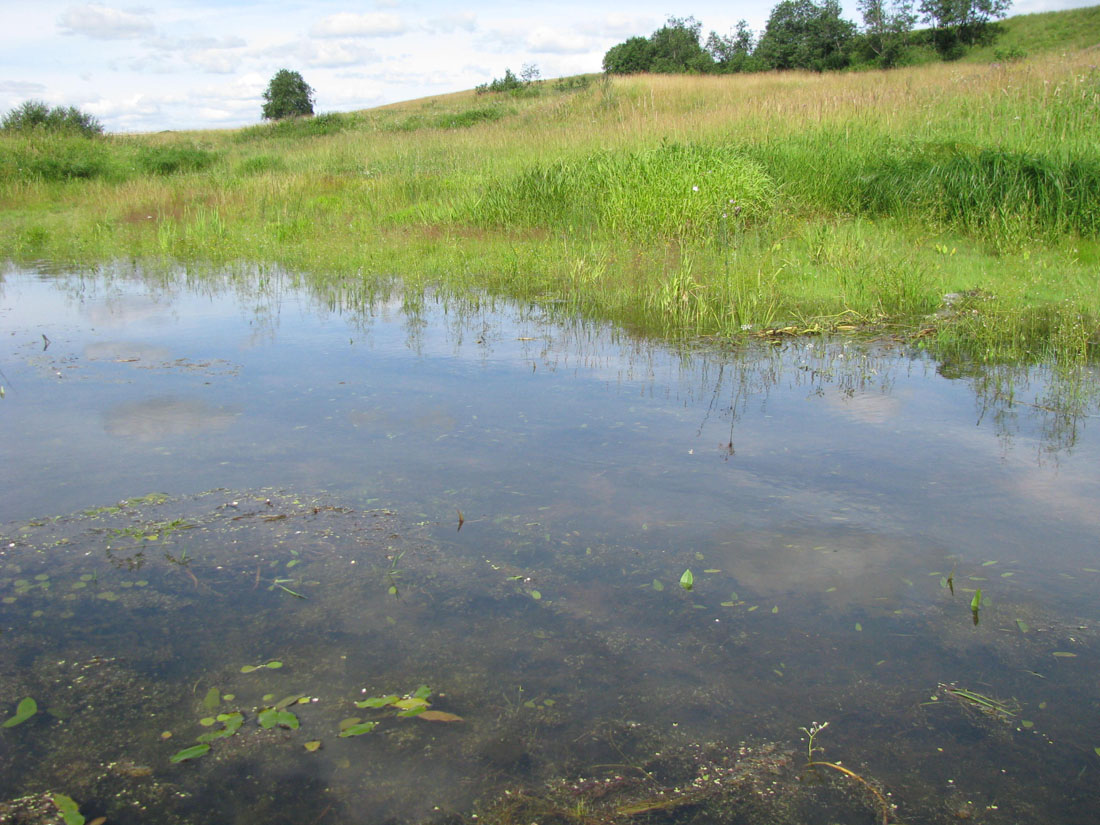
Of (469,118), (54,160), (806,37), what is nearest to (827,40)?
(806,37)

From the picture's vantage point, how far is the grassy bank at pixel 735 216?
23.3ft

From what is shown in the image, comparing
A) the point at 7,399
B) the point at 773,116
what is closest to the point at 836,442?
the point at 7,399

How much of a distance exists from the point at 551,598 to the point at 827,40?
177 feet

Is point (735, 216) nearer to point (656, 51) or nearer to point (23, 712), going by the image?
point (23, 712)

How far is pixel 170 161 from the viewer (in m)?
18.5

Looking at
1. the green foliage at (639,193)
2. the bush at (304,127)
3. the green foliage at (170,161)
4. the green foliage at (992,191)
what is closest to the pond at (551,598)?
the green foliage at (992,191)

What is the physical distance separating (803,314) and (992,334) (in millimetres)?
1458

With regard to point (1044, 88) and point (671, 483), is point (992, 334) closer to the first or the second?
point (671, 483)

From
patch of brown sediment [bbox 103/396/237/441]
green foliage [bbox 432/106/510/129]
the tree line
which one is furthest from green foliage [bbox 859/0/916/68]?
patch of brown sediment [bbox 103/396/237/441]

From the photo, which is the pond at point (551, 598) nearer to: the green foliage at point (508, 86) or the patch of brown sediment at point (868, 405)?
the patch of brown sediment at point (868, 405)

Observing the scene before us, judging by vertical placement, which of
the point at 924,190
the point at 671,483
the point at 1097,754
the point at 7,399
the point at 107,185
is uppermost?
the point at 107,185

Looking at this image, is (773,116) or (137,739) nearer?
(137,739)

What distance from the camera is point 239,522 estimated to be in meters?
3.39

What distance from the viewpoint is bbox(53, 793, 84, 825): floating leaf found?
1.94m
